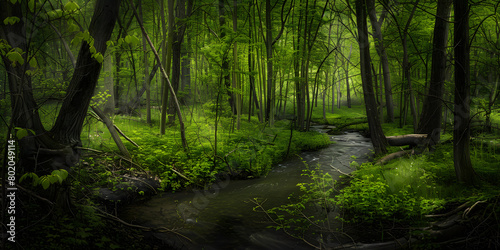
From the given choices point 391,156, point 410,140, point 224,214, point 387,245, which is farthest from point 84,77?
point 410,140

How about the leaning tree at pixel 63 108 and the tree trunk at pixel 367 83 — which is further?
the tree trunk at pixel 367 83

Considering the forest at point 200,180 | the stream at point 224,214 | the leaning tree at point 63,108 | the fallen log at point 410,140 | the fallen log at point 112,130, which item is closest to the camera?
the forest at point 200,180

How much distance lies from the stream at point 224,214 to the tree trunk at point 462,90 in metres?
3.13

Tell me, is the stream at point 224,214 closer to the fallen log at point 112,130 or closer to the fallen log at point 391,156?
the fallen log at point 391,156

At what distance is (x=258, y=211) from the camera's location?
19.2 feet

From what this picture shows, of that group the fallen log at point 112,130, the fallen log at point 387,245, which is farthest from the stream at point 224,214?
the fallen log at point 112,130

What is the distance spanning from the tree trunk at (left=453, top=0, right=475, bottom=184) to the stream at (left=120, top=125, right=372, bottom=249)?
313 cm

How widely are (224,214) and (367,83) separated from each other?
5.36m

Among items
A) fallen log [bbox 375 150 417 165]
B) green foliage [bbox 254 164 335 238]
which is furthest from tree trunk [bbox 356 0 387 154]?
green foliage [bbox 254 164 335 238]

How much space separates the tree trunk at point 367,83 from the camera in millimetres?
7660

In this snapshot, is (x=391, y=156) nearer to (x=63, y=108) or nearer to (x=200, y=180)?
(x=200, y=180)

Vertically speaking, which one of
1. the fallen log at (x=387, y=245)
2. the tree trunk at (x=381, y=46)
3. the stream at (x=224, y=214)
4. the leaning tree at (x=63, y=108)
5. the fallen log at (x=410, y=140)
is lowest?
the stream at (x=224, y=214)

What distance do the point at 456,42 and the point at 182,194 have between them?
20.9ft

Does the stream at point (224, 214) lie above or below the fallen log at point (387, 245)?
below
